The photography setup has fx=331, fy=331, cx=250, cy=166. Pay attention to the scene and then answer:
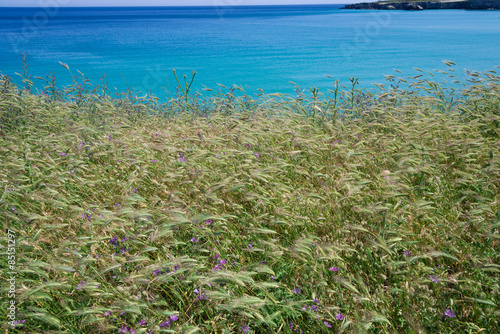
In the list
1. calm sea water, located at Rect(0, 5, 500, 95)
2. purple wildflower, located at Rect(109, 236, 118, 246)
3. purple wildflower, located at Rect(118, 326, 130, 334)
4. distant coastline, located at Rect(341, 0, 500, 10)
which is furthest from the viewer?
distant coastline, located at Rect(341, 0, 500, 10)

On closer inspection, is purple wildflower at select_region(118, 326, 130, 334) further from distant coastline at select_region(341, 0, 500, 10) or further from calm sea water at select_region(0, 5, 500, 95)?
distant coastline at select_region(341, 0, 500, 10)

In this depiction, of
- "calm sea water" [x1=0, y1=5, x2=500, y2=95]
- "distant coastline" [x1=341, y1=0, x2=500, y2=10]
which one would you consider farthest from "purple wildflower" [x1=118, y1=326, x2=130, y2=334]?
"distant coastline" [x1=341, y1=0, x2=500, y2=10]

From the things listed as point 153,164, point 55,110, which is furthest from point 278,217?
point 55,110

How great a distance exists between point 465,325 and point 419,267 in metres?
Answer: 0.29

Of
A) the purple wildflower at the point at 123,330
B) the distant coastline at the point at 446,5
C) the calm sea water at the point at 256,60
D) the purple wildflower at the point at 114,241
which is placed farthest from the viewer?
the distant coastline at the point at 446,5

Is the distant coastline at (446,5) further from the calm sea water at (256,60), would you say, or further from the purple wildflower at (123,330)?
the purple wildflower at (123,330)

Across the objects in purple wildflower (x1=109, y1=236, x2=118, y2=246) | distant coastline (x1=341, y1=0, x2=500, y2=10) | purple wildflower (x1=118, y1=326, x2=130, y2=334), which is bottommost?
purple wildflower (x1=118, y1=326, x2=130, y2=334)

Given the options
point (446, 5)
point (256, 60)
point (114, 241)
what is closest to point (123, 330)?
point (114, 241)

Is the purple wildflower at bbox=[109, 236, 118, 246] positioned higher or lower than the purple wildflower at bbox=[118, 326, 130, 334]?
higher

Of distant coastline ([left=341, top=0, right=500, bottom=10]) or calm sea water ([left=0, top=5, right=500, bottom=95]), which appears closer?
calm sea water ([left=0, top=5, right=500, bottom=95])

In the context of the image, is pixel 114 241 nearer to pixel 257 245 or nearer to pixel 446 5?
pixel 257 245

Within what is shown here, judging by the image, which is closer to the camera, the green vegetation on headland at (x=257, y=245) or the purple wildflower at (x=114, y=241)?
the green vegetation on headland at (x=257, y=245)

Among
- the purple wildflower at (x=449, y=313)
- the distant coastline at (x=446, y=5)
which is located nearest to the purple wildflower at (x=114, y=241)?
the purple wildflower at (x=449, y=313)

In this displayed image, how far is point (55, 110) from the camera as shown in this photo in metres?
4.23
